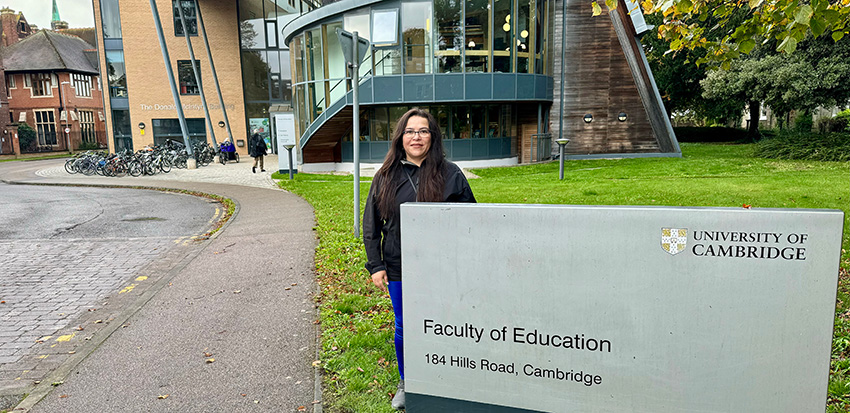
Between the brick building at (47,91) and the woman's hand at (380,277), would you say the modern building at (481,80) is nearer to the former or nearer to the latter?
the woman's hand at (380,277)

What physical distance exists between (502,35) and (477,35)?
1.01 meters

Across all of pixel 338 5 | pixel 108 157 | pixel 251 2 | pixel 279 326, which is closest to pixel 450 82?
pixel 338 5

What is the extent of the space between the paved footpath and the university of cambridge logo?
2.34 m

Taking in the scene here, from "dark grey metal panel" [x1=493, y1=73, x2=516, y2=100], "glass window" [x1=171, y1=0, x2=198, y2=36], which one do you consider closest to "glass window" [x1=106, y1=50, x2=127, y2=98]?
"glass window" [x1=171, y1=0, x2=198, y2=36]

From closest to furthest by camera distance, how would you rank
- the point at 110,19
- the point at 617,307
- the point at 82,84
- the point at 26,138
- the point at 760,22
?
1. the point at 617,307
2. the point at 760,22
3. the point at 110,19
4. the point at 26,138
5. the point at 82,84

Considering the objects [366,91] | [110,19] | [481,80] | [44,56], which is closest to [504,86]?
[481,80]

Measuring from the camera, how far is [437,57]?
2031 centimetres

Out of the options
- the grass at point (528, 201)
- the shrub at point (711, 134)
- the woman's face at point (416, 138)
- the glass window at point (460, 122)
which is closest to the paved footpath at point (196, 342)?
the grass at point (528, 201)

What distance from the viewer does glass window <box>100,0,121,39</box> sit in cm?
3528

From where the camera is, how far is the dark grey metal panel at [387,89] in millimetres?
20188

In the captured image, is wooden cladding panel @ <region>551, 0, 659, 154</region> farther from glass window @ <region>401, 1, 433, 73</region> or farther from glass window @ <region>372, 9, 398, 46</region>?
glass window @ <region>372, 9, 398, 46</region>

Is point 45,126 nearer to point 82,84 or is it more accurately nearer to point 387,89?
point 82,84

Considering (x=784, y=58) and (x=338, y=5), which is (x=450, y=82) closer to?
(x=338, y=5)

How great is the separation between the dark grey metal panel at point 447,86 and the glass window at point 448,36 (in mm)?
321
